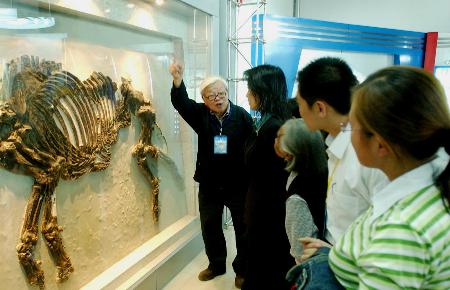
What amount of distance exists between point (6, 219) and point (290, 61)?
153 inches

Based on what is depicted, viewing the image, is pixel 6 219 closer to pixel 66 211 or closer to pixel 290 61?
pixel 66 211

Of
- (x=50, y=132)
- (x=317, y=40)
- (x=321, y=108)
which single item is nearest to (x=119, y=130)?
(x=50, y=132)

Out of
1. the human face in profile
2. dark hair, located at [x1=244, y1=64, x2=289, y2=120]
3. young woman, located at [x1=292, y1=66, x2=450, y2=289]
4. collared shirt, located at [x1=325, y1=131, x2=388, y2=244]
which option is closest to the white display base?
the human face in profile

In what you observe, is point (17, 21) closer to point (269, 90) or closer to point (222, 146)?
point (269, 90)

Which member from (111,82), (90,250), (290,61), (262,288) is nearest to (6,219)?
(90,250)

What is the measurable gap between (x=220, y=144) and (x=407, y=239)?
2.13 metres

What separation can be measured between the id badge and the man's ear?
1.52 meters

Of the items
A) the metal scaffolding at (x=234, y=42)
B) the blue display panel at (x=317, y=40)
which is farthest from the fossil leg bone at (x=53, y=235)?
the blue display panel at (x=317, y=40)

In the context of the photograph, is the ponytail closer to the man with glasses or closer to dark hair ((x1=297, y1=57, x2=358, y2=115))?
dark hair ((x1=297, y1=57, x2=358, y2=115))

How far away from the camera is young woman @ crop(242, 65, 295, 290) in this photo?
1.71m

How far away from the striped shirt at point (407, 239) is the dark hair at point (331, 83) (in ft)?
1.63

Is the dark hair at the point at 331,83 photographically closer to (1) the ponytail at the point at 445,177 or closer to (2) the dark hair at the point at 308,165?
(2) the dark hair at the point at 308,165

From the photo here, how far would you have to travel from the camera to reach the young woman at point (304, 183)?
1.32 metres

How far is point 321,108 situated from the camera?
125cm
